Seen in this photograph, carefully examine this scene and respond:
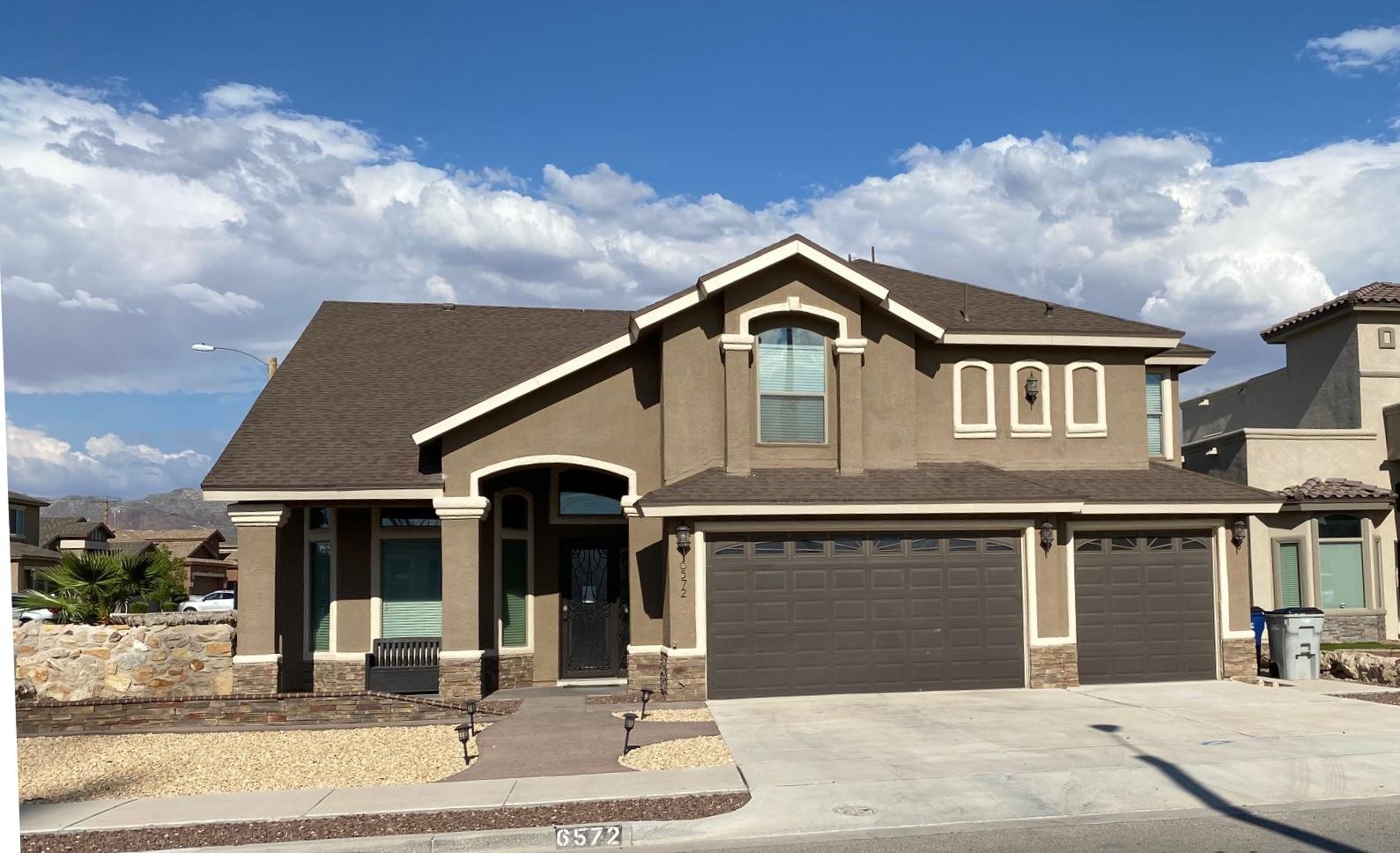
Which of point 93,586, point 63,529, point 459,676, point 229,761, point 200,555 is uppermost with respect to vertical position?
point 63,529

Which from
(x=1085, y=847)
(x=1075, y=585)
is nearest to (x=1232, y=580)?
(x=1075, y=585)

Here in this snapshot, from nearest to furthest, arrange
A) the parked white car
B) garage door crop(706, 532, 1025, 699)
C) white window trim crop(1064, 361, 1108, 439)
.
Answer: garage door crop(706, 532, 1025, 699) → white window trim crop(1064, 361, 1108, 439) → the parked white car

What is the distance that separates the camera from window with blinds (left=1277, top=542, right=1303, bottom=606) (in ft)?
71.7

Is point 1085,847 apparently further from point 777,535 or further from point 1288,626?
point 1288,626

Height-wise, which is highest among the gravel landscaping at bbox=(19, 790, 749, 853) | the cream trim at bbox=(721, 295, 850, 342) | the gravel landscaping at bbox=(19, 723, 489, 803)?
the cream trim at bbox=(721, 295, 850, 342)

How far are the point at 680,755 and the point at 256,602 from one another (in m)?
8.34

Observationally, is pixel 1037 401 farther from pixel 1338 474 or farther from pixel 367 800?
pixel 367 800

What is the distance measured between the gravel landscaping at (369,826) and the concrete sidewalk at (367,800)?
0.44ft

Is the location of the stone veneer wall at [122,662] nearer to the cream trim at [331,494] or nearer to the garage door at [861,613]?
the cream trim at [331,494]

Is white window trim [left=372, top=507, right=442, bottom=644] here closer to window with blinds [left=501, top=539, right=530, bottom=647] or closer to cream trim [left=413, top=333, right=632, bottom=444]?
window with blinds [left=501, top=539, right=530, bottom=647]

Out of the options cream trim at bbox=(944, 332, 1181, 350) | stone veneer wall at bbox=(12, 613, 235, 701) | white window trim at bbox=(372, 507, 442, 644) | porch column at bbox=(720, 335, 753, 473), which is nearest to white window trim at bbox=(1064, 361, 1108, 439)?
cream trim at bbox=(944, 332, 1181, 350)

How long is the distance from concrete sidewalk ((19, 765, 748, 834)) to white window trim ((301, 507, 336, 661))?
25.3ft

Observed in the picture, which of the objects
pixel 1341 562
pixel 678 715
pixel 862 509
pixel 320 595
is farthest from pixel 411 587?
pixel 1341 562

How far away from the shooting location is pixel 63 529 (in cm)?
6366
